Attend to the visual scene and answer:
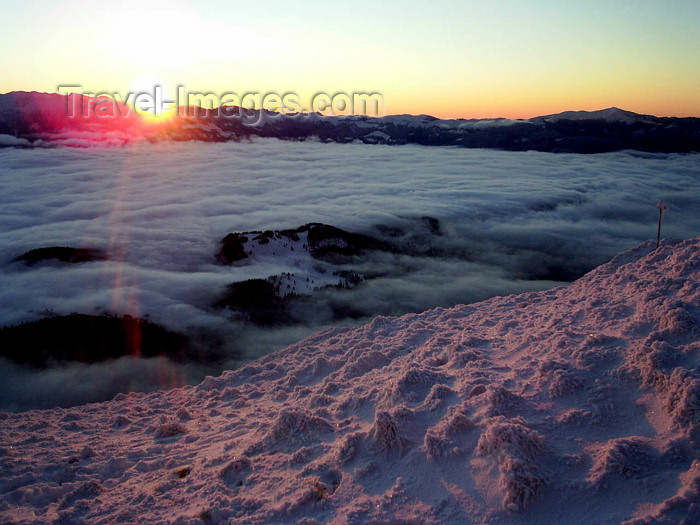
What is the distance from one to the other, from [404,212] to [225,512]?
37947mm

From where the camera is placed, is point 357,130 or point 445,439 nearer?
A: point 445,439

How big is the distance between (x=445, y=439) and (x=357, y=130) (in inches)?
5871

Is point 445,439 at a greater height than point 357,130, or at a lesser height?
lesser

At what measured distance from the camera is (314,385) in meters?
7.25

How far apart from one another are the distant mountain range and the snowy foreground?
9918cm

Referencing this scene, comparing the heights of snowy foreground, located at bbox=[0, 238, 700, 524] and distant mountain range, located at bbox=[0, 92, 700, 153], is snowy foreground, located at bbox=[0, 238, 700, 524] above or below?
below

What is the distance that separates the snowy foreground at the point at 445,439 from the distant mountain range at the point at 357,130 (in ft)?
325

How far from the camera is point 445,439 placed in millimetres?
4066

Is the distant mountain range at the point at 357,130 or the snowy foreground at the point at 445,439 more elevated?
the distant mountain range at the point at 357,130

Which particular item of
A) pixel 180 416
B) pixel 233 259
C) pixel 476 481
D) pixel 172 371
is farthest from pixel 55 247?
pixel 476 481

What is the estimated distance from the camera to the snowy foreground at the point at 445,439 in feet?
11.2

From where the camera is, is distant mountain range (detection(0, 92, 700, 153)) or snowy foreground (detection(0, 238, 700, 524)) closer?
snowy foreground (detection(0, 238, 700, 524))

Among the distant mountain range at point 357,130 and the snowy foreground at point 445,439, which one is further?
the distant mountain range at point 357,130

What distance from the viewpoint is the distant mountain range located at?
93500 mm
